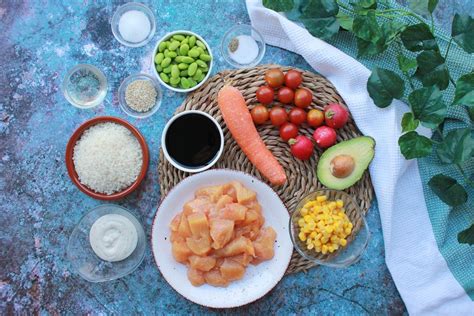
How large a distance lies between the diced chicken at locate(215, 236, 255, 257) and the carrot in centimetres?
23

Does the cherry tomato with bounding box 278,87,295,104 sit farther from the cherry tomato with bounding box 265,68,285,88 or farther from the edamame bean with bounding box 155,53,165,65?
the edamame bean with bounding box 155,53,165,65

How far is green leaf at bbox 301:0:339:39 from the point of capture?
1.90 meters

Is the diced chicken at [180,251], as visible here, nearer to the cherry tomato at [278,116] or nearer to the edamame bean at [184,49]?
the cherry tomato at [278,116]

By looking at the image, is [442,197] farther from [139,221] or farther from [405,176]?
[139,221]

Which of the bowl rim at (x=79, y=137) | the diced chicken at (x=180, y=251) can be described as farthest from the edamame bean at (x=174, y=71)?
the diced chicken at (x=180, y=251)

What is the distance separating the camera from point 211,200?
194 cm

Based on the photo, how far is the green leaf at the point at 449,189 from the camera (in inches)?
75.9

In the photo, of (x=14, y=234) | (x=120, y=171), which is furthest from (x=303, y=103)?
(x=14, y=234)

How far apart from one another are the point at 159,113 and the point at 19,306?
853 mm

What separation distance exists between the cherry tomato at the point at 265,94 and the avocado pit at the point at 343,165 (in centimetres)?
30

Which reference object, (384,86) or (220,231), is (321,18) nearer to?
(384,86)

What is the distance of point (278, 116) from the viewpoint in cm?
198

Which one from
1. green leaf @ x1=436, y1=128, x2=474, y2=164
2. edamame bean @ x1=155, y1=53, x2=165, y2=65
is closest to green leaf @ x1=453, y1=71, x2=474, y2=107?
green leaf @ x1=436, y1=128, x2=474, y2=164

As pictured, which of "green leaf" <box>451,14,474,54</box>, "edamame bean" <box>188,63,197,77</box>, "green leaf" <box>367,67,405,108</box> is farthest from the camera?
"edamame bean" <box>188,63,197,77</box>
